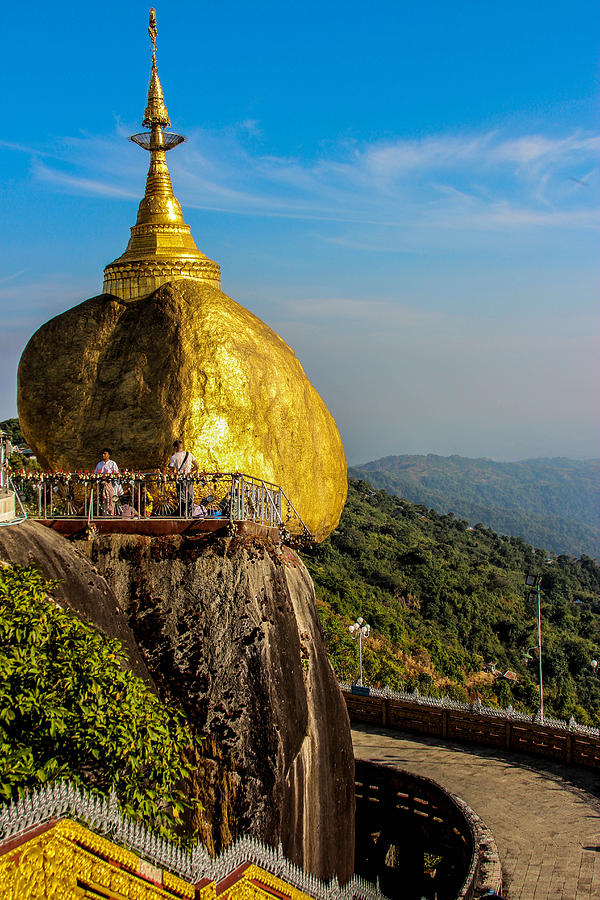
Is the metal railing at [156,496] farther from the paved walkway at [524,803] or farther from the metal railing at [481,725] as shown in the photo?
the metal railing at [481,725]

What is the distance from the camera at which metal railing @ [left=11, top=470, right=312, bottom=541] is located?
13.9 metres

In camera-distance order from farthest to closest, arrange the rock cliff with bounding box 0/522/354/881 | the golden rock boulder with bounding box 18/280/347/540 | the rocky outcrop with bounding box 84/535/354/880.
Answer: the golden rock boulder with bounding box 18/280/347/540 → the rocky outcrop with bounding box 84/535/354/880 → the rock cliff with bounding box 0/522/354/881

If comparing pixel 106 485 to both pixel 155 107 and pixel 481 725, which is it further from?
pixel 481 725

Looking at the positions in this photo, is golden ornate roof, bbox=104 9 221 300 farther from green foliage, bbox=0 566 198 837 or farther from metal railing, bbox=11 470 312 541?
green foliage, bbox=0 566 198 837

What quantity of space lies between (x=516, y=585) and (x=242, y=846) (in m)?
46.9

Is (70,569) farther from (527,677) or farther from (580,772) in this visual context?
(527,677)

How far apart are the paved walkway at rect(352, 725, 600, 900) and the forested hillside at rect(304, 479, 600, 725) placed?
34.0 ft

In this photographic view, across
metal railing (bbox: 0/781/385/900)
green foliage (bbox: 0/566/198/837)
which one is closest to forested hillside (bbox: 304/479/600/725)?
green foliage (bbox: 0/566/198/837)

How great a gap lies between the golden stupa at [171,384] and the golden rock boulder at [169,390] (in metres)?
0.02

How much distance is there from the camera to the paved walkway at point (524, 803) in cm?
1369

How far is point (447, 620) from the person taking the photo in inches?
1700

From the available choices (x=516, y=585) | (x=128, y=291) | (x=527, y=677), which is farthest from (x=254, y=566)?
(x=516, y=585)

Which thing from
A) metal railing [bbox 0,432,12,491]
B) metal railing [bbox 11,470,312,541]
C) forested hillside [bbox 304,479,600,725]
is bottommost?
forested hillside [bbox 304,479,600,725]

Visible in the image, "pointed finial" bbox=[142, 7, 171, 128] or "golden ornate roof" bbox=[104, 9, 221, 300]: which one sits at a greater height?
"pointed finial" bbox=[142, 7, 171, 128]
